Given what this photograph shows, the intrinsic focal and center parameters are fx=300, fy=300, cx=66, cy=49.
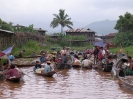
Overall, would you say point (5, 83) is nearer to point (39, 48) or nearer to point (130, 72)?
point (130, 72)

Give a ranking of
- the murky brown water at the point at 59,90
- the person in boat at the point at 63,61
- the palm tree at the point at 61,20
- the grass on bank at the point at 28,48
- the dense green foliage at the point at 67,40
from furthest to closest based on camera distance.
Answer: the palm tree at the point at 61,20, the dense green foliage at the point at 67,40, the grass on bank at the point at 28,48, the person in boat at the point at 63,61, the murky brown water at the point at 59,90

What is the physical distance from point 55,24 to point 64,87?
43383 mm

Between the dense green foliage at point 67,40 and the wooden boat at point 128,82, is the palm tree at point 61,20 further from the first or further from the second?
the wooden boat at point 128,82

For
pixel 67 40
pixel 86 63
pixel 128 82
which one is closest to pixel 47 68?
pixel 128 82

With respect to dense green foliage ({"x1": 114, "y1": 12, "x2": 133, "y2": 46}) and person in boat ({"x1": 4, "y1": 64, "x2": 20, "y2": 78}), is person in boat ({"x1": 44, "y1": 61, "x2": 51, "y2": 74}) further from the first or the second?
dense green foliage ({"x1": 114, "y1": 12, "x2": 133, "y2": 46})

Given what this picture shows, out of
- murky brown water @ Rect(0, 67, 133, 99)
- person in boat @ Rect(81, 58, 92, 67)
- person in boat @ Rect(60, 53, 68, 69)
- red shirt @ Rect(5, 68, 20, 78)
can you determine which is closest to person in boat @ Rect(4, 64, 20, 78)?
red shirt @ Rect(5, 68, 20, 78)

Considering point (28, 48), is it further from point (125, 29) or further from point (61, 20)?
point (61, 20)

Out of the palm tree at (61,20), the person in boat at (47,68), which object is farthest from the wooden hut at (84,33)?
the person in boat at (47,68)

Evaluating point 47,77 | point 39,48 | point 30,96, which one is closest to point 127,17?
point 39,48

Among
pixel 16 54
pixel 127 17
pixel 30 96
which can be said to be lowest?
pixel 30 96

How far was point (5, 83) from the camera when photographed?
14273mm

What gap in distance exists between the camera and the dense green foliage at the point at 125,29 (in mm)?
41844

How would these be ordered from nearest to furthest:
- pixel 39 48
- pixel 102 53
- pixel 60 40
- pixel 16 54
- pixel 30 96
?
pixel 30 96, pixel 102 53, pixel 16 54, pixel 39 48, pixel 60 40

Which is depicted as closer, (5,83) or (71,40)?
(5,83)
